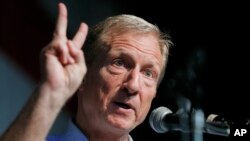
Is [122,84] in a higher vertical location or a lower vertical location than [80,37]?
lower

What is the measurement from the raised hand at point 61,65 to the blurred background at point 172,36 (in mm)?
1311

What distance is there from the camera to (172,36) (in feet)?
10.6

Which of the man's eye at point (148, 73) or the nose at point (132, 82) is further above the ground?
the man's eye at point (148, 73)

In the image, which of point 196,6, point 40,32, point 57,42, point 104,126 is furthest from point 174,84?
point 196,6

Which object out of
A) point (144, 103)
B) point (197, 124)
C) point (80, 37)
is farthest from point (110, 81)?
point (197, 124)

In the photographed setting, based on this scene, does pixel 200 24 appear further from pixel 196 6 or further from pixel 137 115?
pixel 137 115

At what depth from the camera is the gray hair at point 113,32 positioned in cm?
208

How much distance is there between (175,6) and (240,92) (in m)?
0.75

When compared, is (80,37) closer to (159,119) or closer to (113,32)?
(159,119)

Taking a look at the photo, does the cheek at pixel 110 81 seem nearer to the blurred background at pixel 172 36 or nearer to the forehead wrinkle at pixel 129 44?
the forehead wrinkle at pixel 129 44

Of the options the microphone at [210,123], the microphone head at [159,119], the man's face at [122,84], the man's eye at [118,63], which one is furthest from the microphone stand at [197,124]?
the man's eye at [118,63]

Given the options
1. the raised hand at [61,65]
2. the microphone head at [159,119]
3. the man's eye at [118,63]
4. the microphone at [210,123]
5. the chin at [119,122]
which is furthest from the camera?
the man's eye at [118,63]

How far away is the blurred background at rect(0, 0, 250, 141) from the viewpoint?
2779 mm

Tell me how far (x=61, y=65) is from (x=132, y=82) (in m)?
0.55
